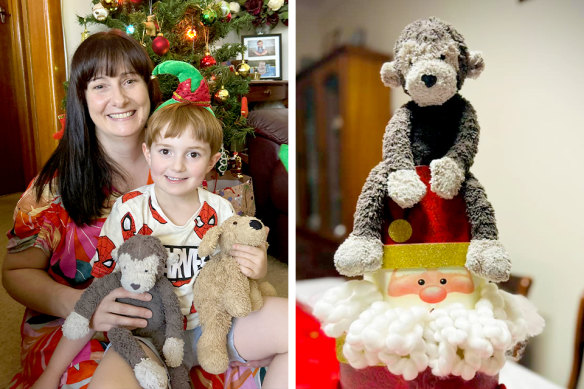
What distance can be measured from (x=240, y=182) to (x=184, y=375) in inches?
11.7

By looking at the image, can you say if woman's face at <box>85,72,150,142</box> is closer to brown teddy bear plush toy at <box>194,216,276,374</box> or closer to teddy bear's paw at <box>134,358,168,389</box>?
brown teddy bear plush toy at <box>194,216,276,374</box>

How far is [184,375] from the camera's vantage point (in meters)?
0.52

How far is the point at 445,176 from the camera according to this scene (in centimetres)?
40

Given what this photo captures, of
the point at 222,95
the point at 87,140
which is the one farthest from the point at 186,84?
the point at 222,95

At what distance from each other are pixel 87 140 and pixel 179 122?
0.39ft

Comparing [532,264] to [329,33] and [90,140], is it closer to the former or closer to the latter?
[329,33]

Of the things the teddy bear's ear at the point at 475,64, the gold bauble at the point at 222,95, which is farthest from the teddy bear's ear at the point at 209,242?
the gold bauble at the point at 222,95

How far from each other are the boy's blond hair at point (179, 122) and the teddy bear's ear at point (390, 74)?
20 cm

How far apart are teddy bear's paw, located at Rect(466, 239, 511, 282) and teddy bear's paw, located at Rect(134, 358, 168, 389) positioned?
34 centimetres

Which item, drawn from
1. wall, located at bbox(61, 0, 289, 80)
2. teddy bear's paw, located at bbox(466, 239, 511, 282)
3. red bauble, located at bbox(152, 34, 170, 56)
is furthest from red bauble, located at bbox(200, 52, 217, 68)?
teddy bear's paw, located at bbox(466, 239, 511, 282)

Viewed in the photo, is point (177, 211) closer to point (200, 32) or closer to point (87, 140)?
point (87, 140)

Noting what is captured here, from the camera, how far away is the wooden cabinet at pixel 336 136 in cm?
45

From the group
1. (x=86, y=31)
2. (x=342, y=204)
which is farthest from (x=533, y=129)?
(x=86, y=31)

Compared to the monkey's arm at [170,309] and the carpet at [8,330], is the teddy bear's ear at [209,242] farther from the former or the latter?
the carpet at [8,330]
